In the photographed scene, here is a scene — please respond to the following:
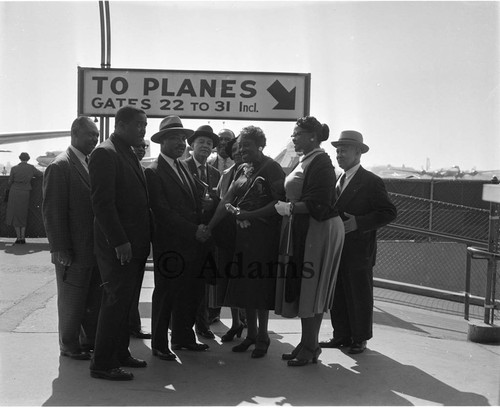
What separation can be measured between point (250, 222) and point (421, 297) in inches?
234

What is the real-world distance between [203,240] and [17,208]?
8.73 metres

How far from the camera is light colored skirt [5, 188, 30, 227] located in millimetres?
12602

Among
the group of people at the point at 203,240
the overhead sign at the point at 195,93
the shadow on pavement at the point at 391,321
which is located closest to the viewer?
the group of people at the point at 203,240

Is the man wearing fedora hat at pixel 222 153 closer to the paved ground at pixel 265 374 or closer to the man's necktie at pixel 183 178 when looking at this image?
the man's necktie at pixel 183 178

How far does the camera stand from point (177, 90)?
7.72 meters

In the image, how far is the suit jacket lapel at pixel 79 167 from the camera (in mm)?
4852

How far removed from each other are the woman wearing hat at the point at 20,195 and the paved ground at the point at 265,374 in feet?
20.7

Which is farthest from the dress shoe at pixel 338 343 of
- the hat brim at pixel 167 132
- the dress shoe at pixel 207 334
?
the hat brim at pixel 167 132

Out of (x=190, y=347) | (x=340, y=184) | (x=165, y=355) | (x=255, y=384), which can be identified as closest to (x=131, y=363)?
(x=165, y=355)

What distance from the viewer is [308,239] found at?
4.87m

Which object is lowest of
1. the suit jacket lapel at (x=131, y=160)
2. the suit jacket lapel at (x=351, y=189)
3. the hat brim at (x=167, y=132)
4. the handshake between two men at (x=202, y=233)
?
the handshake between two men at (x=202, y=233)

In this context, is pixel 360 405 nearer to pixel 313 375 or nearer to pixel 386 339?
pixel 313 375

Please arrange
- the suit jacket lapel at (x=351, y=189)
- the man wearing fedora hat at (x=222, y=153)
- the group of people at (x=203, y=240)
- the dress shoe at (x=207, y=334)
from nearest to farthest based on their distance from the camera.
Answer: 1. the group of people at (x=203, y=240)
2. the suit jacket lapel at (x=351, y=189)
3. the dress shoe at (x=207, y=334)
4. the man wearing fedora hat at (x=222, y=153)

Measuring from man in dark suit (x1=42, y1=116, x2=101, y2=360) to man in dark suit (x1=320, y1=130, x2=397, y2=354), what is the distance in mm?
2073
